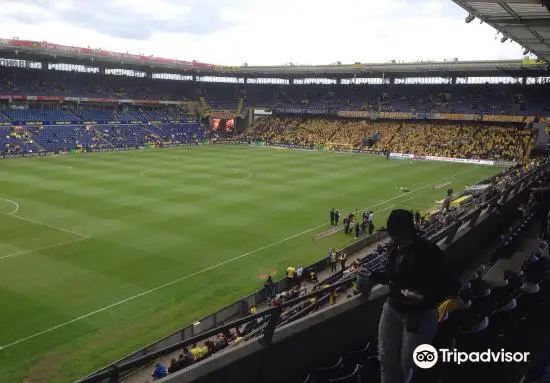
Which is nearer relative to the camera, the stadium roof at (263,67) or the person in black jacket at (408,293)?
the person in black jacket at (408,293)

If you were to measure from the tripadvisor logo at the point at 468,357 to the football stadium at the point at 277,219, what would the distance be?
0.03m

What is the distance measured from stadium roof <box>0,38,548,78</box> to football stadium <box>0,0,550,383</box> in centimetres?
35

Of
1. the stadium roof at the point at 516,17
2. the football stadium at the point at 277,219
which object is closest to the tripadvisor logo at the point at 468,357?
the football stadium at the point at 277,219

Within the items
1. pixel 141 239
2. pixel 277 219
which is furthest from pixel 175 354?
pixel 277 219

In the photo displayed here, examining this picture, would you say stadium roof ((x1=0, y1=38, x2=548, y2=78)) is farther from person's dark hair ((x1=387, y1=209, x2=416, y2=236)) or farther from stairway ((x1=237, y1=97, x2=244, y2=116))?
person's dark hair ((x1=387, y1=209, x2=416, y2=236))

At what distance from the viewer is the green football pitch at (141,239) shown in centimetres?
1611

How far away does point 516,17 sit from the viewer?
17.0 metres

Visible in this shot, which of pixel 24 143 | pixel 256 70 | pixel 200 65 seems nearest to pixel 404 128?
pixel 256 70

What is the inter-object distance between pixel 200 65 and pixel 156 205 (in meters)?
61.0

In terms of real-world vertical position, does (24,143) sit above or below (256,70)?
below

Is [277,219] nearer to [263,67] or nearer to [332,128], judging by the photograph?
[332,128]

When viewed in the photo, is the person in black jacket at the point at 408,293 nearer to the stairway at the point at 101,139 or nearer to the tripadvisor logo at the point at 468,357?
the tripadvisor logo at the point at 468,357

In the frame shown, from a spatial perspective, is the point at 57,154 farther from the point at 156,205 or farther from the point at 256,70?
the point at 256,70

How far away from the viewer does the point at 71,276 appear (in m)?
20.4
